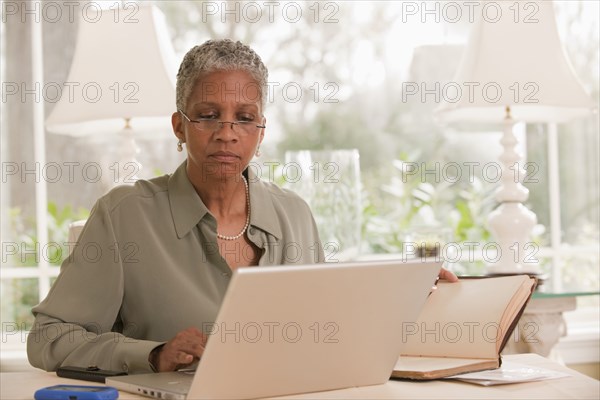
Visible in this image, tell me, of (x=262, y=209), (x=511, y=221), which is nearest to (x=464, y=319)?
(x=262, y=209)

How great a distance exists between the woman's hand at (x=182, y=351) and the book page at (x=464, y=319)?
39 cm

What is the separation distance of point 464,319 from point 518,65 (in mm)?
1454

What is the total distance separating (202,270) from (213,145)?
27cm

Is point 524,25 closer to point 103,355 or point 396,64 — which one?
point 396,64

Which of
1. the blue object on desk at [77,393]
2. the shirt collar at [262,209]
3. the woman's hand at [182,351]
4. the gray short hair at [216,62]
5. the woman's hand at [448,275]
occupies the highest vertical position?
the gray short hair at [216,62]

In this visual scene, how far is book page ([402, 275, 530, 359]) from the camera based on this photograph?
171 cm

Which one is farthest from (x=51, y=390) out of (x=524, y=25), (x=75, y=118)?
(x=524, y=25)

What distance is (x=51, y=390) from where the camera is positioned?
139cm

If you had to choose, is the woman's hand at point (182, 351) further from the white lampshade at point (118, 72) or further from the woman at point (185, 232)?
the white lampshade at point (118, 72)

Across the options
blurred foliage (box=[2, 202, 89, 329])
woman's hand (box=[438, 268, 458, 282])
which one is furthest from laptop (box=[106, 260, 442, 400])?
blurred foliage (box=[2, 202, 89, 329])

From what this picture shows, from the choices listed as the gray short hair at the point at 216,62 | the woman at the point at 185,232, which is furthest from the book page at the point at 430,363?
the gray short hair at the point at 216,62

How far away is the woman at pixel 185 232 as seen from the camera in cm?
191

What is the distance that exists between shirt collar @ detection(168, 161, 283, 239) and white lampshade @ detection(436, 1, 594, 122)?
107 centimetres

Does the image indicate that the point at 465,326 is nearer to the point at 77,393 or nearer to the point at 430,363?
the point at 430,363
